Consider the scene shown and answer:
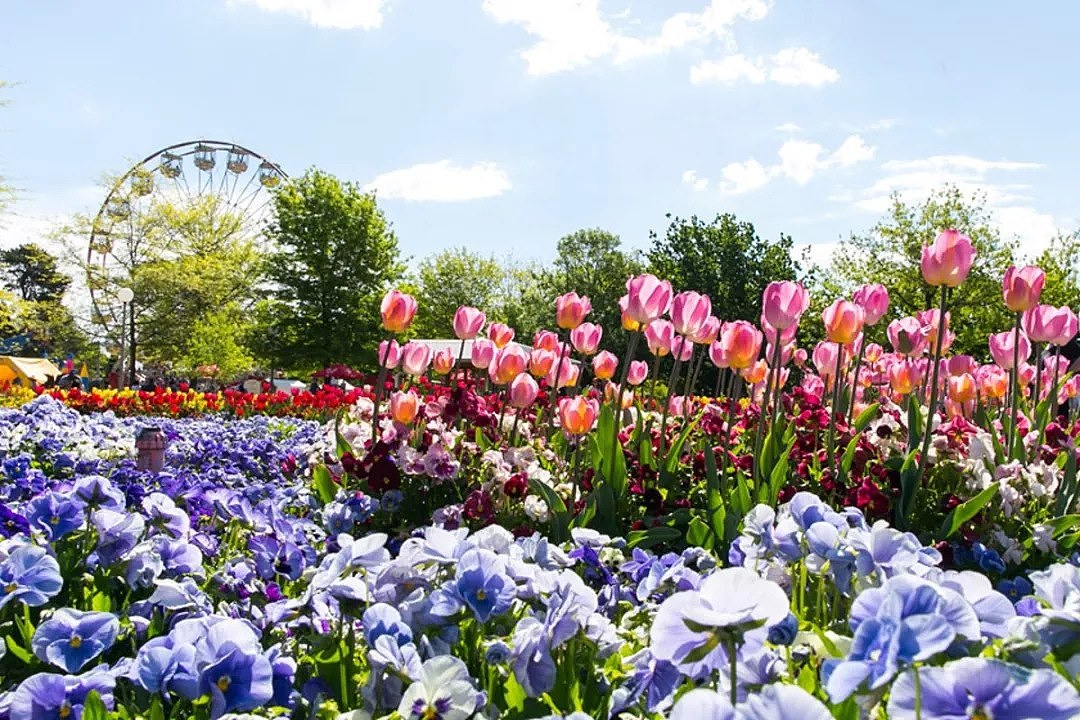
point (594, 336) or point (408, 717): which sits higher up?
point (594, 336)

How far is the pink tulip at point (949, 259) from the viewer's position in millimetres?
3557

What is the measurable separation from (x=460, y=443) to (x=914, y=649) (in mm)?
3564

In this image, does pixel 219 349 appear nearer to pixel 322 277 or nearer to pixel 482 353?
pixel 322 277

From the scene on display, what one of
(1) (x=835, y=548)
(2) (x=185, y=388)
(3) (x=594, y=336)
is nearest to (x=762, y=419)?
(3) (x=594, y=336)

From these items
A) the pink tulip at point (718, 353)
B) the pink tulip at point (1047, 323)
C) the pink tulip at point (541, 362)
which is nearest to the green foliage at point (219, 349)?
the pink tulip at point (541, 362)

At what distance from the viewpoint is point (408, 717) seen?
4.40 ft

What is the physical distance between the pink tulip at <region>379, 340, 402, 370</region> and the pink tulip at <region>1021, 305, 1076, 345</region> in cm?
301

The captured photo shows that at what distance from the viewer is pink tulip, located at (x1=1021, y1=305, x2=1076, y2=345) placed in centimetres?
404

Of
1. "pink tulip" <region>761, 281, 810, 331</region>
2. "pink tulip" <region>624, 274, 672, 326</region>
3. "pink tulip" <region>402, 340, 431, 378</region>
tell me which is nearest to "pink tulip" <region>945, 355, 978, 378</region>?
"pink tulip" <region>761, 281, 810, 331</region>

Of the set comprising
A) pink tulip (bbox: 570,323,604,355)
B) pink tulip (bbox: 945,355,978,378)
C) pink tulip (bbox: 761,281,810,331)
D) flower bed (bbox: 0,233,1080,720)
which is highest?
pink tulip (bbox: 761,281,810,331)

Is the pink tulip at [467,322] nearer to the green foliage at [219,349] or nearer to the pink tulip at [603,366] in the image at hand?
the pink tulip at [603,366]

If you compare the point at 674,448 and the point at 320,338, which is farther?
the point at 320,338

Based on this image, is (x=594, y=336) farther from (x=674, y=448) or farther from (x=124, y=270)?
(x=124, y=270)

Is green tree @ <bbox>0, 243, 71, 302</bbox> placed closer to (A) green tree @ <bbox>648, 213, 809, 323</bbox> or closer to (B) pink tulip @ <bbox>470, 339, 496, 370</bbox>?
(A) green tree @ <bbox>648, 213, 809, 323</bbox>
